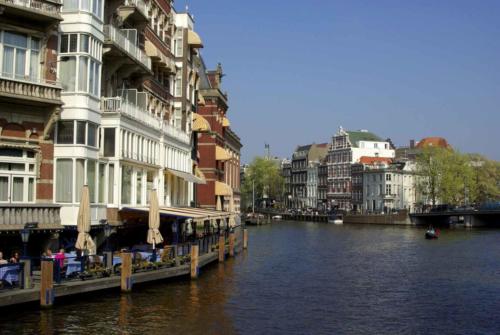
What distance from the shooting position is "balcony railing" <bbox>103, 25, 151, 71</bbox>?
130 feet

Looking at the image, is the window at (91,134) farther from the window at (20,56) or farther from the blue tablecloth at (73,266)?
the blue tablecloth at (73,266)

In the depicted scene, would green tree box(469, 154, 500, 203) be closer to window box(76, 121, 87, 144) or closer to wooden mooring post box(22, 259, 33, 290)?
window box(76, 121, 87, 144)

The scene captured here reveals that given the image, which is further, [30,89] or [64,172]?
[64,172]

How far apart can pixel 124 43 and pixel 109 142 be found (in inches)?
271

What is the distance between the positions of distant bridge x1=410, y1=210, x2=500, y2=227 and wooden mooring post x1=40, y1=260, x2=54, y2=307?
381 feet

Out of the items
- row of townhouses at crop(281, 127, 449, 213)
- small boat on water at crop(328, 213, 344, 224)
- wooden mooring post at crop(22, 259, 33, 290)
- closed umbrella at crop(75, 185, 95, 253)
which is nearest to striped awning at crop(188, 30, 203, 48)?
closed umbrella at crop(75, 185, 95, 253)

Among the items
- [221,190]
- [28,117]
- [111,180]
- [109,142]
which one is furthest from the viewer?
[221,190]

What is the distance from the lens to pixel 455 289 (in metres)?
40.9

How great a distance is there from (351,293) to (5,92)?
21.7 metres

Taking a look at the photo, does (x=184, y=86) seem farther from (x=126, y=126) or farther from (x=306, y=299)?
(x=306, y=299)

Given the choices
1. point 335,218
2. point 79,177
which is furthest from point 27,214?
point 335,218

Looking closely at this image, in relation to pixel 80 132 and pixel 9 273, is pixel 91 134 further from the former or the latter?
pixel 9 273

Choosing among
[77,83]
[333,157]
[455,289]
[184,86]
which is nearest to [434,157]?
[333,157]

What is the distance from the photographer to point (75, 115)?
36125 millimetres
